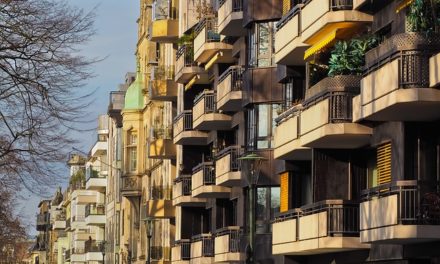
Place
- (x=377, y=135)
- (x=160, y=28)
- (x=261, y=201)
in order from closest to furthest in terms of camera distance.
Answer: (x=377, y=135), (x=261, y=201), (x=160, y=28)

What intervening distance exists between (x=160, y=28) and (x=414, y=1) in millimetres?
40470

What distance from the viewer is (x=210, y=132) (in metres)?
63.2

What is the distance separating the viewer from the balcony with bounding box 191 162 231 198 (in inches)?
2292

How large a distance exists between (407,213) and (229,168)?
73.7ft

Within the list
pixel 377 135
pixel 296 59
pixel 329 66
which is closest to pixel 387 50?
pixel 377 135

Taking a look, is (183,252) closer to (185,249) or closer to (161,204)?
(185,249)

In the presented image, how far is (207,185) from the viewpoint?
193 ft

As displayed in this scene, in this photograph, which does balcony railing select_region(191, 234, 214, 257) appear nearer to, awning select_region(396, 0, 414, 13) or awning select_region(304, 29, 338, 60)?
awning select_region(304, 29, 338, 60)

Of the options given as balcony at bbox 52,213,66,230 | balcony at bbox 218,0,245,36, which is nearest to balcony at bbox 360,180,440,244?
balcony at bbox 218,0,245,36

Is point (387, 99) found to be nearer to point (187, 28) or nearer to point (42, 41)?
point (42, 41)

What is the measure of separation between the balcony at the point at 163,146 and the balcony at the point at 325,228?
3105 centimetres

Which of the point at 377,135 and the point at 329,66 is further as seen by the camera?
the point at 329,66

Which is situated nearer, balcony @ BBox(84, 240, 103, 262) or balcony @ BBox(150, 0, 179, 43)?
balcony @ BBox(150, 0, 179, 43)

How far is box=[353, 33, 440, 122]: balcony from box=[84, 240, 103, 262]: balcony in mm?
89458
